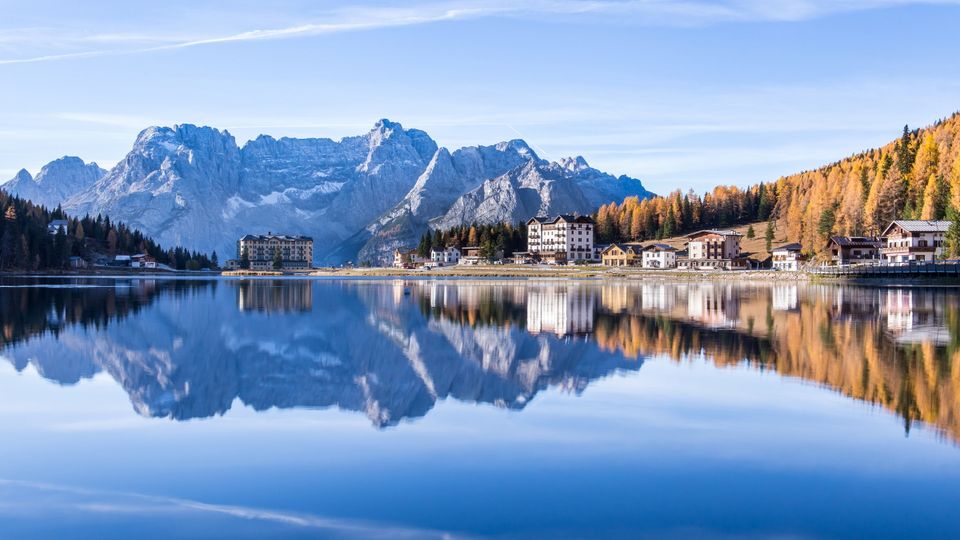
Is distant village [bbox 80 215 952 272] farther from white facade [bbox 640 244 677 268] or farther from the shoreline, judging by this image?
the shoreline

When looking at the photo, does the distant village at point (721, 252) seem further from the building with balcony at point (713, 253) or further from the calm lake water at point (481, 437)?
the calm lake water at point (481, 437)

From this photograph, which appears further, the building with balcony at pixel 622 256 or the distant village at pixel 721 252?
the building with balcony at pixel 622 256

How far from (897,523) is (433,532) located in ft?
18.8

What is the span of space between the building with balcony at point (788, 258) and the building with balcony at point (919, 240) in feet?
88.9

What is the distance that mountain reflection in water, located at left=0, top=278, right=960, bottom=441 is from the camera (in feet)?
64.2

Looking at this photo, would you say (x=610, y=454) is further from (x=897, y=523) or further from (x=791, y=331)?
(x=791, y=331)

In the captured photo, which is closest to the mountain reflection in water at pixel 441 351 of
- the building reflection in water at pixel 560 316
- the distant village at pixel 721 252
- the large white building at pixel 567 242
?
the building reflection in water at pixel 560 316

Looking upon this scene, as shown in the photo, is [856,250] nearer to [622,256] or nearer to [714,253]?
[714,253]

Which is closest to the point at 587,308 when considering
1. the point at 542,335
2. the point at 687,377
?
the point at 542,335

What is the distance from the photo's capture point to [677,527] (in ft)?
33.3

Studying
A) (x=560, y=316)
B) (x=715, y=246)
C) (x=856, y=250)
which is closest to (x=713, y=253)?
(x=715, y=246)

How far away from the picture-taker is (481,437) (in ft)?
49.5

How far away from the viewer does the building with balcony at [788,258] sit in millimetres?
142500

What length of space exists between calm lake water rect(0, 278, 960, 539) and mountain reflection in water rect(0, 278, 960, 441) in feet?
0.54
